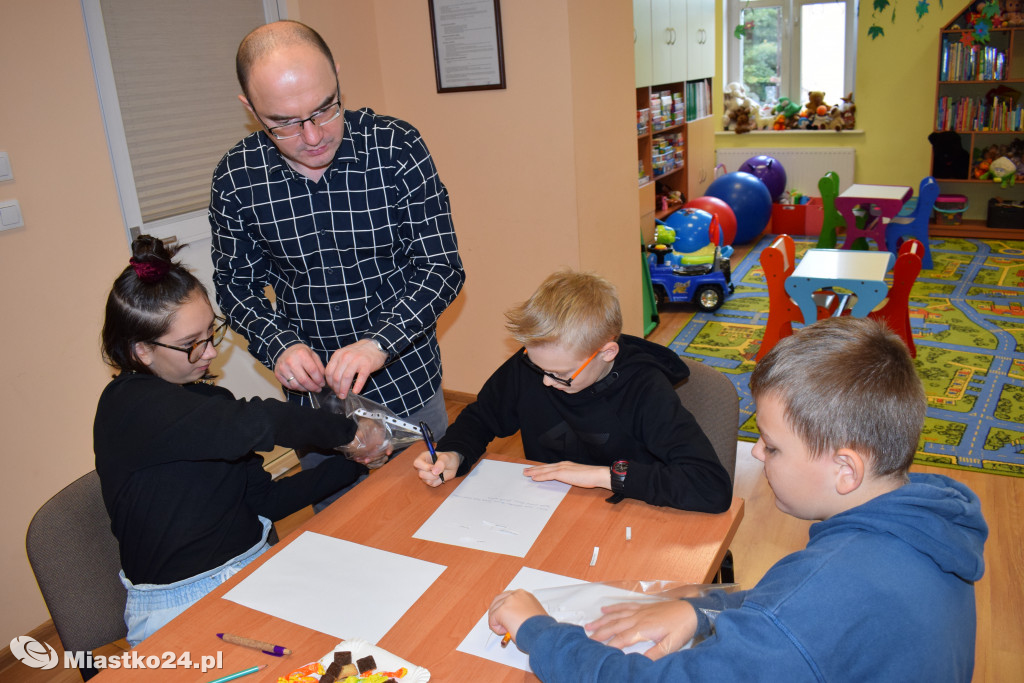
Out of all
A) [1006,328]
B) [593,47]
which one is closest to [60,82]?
[593,47]

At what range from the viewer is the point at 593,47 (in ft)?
10.6

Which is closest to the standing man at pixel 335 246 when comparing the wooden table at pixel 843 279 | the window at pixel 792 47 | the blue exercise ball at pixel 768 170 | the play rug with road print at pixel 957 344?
the play rug with road print at pixel 957 344

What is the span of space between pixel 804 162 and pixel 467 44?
4.53 m

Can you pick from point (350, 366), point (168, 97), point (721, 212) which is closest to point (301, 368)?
point (350, 366)

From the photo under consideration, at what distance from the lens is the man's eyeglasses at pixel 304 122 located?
58.4 inches

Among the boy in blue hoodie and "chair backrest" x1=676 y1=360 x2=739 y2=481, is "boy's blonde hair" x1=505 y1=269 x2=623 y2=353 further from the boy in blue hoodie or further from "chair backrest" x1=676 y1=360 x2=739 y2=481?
the boy in blue hoodie

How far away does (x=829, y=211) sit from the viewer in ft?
18.7

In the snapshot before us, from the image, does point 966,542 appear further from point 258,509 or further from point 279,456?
point 279,456

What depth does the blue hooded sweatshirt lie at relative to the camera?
2.72 feet

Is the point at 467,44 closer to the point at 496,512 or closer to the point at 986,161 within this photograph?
the point at 496,512

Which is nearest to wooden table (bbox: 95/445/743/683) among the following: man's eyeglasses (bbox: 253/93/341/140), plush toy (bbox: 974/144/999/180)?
man's eyeglasses (bbox: 253/93/341/140)

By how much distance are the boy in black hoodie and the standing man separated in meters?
0.23

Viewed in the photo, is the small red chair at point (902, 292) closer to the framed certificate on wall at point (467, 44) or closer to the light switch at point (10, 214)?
the framed certificate on wall at point (467, 44)

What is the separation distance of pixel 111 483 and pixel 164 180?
165 cm
